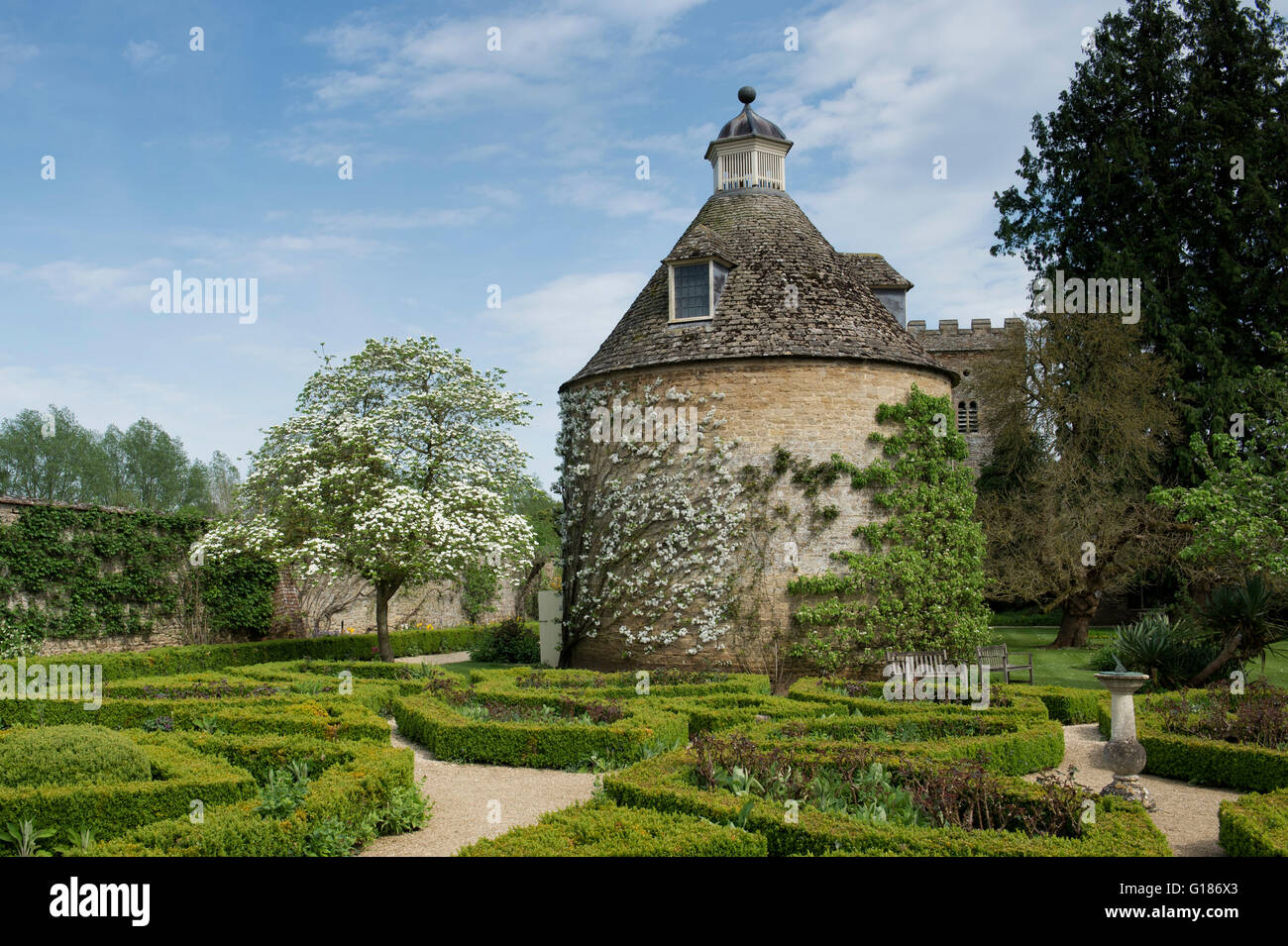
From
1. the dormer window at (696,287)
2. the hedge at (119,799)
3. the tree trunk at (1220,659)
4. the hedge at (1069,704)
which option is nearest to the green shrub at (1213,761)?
the hedge at (1069,704)

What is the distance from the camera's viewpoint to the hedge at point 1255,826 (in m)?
7.07

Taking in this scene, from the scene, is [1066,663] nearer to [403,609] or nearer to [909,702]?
[909,702]

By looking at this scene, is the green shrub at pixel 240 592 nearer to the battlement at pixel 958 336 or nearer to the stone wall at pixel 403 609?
the stone wall at pixel 403 609

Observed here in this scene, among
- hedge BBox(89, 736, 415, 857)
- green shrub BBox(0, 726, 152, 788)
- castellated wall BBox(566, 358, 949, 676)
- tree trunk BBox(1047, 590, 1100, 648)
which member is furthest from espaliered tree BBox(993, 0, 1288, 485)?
green shrub BBox(0, 726, 152, 788)

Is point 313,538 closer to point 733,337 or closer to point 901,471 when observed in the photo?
point 733,337

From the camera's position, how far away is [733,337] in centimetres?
1889

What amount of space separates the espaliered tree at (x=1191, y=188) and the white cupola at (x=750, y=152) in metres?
11.6

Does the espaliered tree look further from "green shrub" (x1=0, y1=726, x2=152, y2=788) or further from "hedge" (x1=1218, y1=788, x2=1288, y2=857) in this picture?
"green shrub" (x1=0, y1=726, x2=152, y2=788)

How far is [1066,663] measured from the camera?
23.8 meters

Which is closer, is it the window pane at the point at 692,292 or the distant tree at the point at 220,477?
the window pane at the point at 692,292
